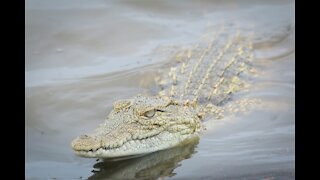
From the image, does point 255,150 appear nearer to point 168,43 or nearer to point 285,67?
point 285,67

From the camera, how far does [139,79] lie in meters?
5.88

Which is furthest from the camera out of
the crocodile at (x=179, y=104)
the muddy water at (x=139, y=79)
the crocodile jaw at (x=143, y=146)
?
the muddy water at (x=139, y=79)

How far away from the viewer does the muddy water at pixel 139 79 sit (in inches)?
159

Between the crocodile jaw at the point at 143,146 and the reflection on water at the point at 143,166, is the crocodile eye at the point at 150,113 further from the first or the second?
the reflection on water at the point at 143,166

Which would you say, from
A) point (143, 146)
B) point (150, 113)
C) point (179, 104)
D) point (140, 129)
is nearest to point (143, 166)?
point (143, 146)

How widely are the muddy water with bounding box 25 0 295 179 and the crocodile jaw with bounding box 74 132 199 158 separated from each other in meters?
0.07

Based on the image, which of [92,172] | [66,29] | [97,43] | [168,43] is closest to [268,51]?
[168,43]

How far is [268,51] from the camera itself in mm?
6820

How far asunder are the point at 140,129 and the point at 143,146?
5.4 inches

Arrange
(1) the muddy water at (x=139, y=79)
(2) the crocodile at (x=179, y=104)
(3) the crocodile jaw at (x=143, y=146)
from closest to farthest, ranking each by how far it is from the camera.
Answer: (3) the crocodile jaw at (x=143, y=146) → (2) the crocodile at (x=179, y=104) → (1) the muddy water at (x=139, y=79)

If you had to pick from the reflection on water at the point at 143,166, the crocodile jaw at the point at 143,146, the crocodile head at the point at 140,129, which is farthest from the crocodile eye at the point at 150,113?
the reflection on water at the point at 143,166

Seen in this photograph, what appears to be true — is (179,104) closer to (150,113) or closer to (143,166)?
(150,113)

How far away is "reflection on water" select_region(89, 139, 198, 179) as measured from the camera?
383 cm

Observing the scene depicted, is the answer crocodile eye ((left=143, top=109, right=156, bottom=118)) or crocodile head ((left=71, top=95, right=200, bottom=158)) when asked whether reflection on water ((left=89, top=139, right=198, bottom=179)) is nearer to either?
crocodile head ((left=71, top=95, right=200, bottom=158))
